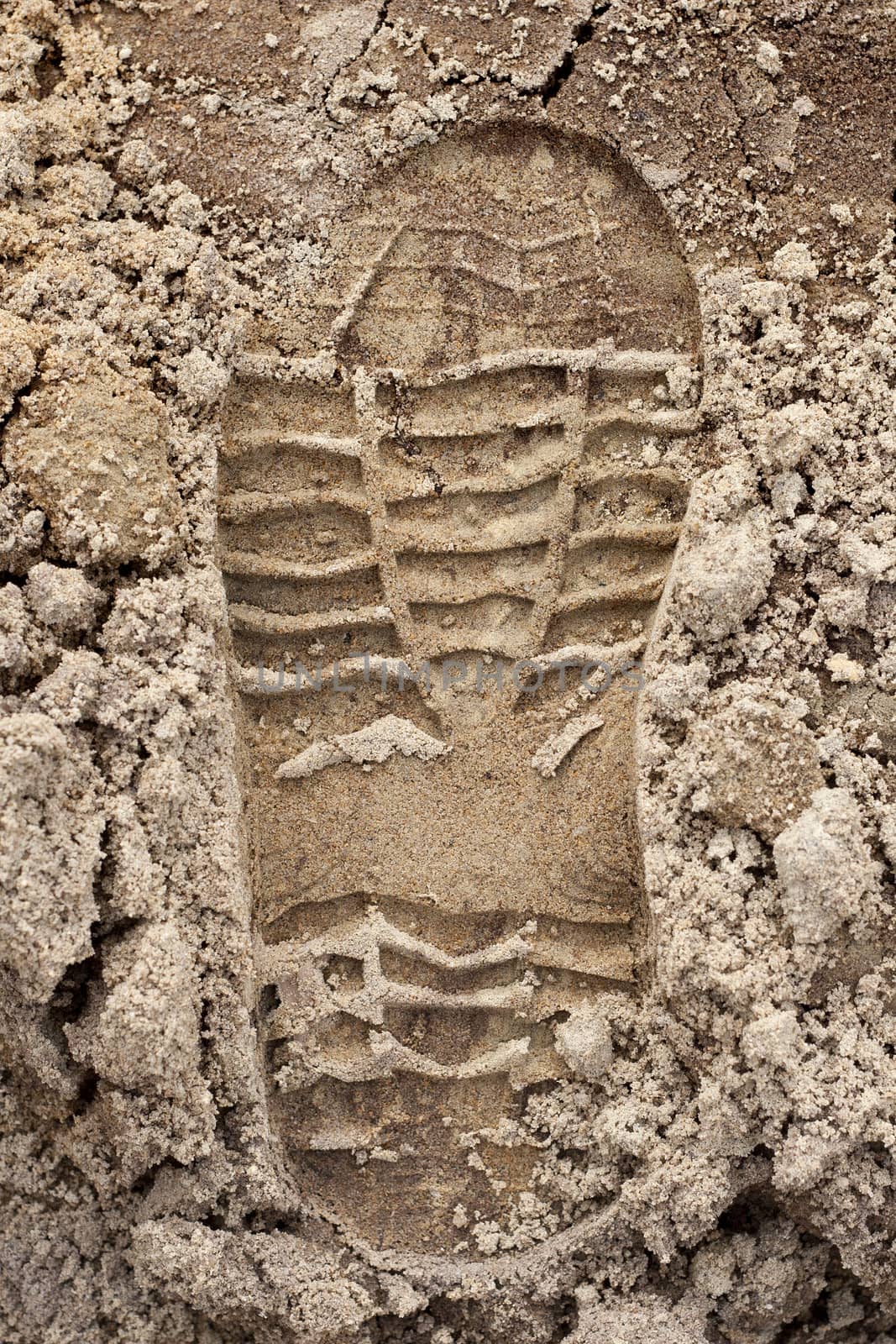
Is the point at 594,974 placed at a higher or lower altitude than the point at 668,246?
lower

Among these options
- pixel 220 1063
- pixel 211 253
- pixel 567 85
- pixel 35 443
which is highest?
pixel 567 85

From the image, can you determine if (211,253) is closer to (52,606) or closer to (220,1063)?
(52,606)

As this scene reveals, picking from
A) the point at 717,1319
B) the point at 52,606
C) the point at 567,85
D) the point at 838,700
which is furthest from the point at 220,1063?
the point at 567,85

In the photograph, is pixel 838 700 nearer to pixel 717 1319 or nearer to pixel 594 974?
pixel 594 974

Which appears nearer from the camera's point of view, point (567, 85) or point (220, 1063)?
point (220, 1063)

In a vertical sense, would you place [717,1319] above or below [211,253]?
below

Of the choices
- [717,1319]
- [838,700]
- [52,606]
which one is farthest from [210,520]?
[717,1319]
